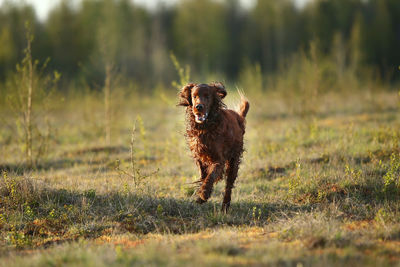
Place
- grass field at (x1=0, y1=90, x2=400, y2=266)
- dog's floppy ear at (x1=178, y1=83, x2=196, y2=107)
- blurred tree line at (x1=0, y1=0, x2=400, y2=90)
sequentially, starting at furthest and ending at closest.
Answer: blurred tree line at (x1=0, y1=0, x2=400, y2=90) → dog's floppy ear at (x1=178, y1=83, x2=196, y2=107) → grass field at (x1=0, y1=90, x2=400, y2=266)

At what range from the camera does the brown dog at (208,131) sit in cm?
463

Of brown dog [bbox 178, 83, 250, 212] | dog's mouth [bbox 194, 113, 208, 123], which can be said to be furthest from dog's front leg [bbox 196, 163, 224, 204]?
dog's mouth [bbox 194, 113, 208, 123]

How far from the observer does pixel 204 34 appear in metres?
34.1

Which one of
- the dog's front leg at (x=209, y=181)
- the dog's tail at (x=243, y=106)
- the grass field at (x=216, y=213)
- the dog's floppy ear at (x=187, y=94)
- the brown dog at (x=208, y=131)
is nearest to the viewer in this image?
the grass field at (x=216, y=213)

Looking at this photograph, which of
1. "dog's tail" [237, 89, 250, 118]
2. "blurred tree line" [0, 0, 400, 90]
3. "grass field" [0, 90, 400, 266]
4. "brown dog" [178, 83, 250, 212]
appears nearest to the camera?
"grass field" [0, 90, 400, 266]

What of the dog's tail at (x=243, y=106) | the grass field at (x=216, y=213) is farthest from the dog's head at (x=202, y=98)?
the dog's tail at (x=243, y=106)

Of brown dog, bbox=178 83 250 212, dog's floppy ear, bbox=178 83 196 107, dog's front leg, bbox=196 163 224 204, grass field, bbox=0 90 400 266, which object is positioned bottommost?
grass field, bbox=0 90 400 266

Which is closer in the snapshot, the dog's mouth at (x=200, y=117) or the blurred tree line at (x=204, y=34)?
the dog's mouth at (x=200, y=117)

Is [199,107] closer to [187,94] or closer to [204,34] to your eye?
[187,94]

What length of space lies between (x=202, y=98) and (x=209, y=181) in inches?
41.2

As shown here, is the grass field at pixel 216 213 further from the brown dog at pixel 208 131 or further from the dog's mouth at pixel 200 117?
the dog's mouth at pixel 200 117

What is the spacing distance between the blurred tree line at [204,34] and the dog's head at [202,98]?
70.5 ft

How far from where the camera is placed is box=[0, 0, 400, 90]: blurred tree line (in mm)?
→ 29203

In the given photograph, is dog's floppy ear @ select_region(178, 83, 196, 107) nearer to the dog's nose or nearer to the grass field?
the dog's nose
